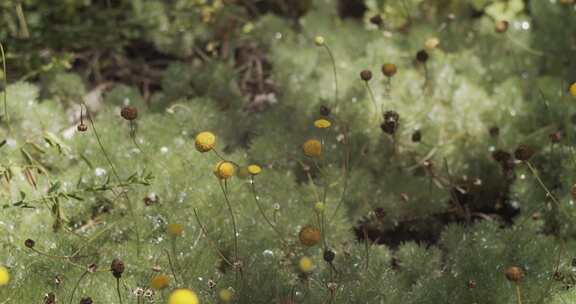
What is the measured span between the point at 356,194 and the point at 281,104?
0.66m

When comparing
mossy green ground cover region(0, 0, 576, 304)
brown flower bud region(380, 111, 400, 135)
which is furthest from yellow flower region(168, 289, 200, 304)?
brown flower bud region(380, 111, 400, 135)

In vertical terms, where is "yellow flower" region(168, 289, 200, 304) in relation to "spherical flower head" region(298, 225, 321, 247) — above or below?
above

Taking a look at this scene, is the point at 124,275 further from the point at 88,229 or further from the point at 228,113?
the point at 228,113

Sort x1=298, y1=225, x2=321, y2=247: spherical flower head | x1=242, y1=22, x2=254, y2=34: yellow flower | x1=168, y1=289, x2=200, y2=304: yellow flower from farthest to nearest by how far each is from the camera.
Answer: x1=242, y1=22, x2=254, y2=34: yellow flower → x1=298, y1=225, x2=321, y2=247: spherical flower head → x1=168, y1=289, x2=200, y2=304: yellow flower

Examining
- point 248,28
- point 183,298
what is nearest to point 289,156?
point 248,28

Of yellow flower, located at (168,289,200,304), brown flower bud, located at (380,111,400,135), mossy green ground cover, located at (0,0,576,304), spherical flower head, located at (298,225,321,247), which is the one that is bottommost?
mossy green ground cover, located at (0,0,576,304)

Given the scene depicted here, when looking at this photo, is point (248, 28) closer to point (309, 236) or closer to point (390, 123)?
point (390, 123)

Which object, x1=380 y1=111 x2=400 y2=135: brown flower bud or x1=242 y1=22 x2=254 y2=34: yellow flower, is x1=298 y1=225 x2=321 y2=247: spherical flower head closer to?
x1=380 y1=111 x2=400 y2=135: brown flower bud

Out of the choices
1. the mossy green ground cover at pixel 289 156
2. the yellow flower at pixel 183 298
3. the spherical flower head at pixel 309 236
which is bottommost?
the mossy green ground cover at pixel 289 156

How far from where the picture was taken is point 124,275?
1.94m

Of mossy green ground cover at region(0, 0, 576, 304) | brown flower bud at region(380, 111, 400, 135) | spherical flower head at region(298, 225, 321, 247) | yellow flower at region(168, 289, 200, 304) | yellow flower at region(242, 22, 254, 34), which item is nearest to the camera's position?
yellow flower at region(168, 289, 200, 304)

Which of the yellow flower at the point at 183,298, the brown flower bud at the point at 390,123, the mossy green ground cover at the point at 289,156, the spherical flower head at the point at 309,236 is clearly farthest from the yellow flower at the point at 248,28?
the yellow flower at the point at 183,298

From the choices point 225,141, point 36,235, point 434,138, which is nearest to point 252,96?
point 225,141

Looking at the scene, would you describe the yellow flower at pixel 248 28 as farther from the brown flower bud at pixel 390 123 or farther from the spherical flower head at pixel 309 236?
the spherical flower head at pixel 309 236
